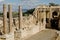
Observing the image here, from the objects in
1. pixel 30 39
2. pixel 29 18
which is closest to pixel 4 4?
pixel 30 39

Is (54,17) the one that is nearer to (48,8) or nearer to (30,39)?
(48,8)

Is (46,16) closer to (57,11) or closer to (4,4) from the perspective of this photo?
(57,11)

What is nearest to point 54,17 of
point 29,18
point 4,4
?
point 29,18

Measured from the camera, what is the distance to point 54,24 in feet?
121

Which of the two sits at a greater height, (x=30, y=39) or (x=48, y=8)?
(x=48, y=8)

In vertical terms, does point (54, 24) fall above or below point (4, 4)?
below

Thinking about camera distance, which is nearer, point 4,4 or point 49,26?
point 4,4

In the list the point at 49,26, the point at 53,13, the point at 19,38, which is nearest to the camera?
the point at 19,38

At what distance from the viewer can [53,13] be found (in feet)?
128

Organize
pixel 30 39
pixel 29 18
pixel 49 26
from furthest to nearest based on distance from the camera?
pixel 49 26, pixel 29 18, pixel 30 39

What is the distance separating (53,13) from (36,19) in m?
4.85

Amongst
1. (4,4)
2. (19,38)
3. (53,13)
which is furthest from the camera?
(53,13)

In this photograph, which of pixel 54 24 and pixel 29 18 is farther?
pixel 54 24

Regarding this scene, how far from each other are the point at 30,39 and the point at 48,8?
18526 mm
